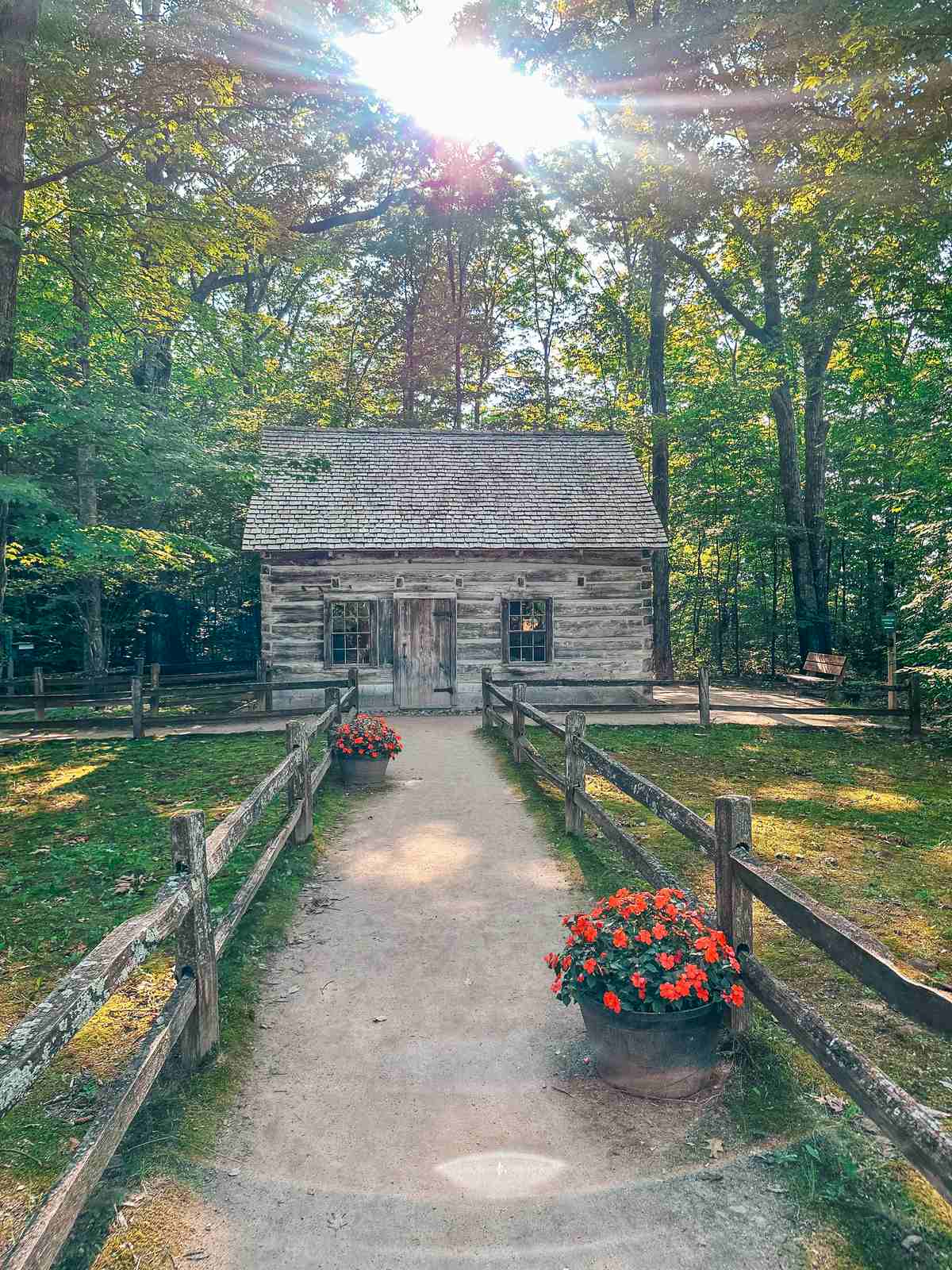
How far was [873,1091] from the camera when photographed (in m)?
2.72

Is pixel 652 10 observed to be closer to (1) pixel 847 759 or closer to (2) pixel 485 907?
A: (1) pixel 847 759

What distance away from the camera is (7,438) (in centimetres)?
896

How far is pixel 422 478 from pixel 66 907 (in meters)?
14.4

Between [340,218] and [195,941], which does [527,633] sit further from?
[340,218]

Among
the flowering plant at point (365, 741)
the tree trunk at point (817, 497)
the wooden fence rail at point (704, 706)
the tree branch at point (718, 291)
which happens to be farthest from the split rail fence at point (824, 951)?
the tree branch at point (718, 291)

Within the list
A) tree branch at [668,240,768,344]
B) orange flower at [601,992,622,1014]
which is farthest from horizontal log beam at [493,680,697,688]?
tree branch at [668,240,768,344]

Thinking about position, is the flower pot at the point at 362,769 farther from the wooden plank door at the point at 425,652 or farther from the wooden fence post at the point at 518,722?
the wooden plank door at the point at 425,652

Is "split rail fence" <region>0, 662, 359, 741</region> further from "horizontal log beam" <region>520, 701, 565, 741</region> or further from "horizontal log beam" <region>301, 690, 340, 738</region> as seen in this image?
"horizontal log beam" <region>520, 701, 565, 741</region>

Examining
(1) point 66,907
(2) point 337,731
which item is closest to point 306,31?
(2) point 337,731

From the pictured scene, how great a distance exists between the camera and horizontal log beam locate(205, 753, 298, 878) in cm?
422

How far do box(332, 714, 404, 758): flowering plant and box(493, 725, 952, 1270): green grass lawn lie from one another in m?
1.92

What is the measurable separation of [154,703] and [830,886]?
12617 mm

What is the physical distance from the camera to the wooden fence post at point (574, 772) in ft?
25.6

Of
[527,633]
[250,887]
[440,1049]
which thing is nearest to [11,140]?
[250,887]
